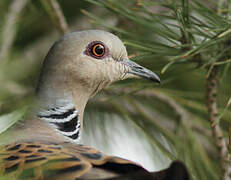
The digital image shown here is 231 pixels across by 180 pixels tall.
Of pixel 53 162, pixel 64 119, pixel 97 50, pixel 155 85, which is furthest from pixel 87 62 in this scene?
pixel 53 162

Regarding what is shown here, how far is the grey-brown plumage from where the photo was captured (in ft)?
6.51

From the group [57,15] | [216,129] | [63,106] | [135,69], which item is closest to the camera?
[216,129]

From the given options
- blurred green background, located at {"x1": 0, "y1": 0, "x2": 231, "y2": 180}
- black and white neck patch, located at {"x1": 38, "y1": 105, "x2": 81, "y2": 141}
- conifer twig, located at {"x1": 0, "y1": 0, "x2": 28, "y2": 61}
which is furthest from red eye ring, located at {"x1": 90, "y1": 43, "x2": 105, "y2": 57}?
conifer twig, located at {"x1": 0, "y1": 0, "x2": 28, "y2": 61}

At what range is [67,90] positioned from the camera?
266 cm

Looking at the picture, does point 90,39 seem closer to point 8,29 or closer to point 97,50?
point 97,50

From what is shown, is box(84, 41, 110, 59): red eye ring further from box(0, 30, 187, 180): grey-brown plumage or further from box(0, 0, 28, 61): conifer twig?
box(0, 0, 28, 61): conifer twig

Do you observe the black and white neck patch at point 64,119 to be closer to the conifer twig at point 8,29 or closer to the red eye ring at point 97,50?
the red eye ring at point 97,50

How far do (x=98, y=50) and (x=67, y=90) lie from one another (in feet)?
0.91

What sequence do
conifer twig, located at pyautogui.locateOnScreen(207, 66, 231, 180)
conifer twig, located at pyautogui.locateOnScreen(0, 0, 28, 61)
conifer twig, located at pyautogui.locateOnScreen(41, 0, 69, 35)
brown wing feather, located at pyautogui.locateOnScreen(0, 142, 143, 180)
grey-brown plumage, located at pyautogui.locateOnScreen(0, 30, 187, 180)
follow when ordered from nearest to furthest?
brown wing feather, located at pyautogui.locateOnScreen(0, 142, 143, 180) < grey-brown plumage, located at pyautogui.locateOnScreen(0, 30, 187, 180) < conifer twig, located at pyautogui.locateOnScreen(207, 66, 231, 180) < conifer twig, located at pyautogui.locateOnScreen(0, 0, 28, 61) < conifer twig, located at pyautogui.locateOnScreen(41, 0, 69, 35)

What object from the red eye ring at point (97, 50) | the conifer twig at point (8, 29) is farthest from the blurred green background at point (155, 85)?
the red eye ring at point (97, 50)

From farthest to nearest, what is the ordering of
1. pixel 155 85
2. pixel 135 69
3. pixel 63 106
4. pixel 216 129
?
pixel 155 85 < pixel 135 69 < pixel 63 106 < pixel 216 129

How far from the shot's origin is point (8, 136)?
2.10m

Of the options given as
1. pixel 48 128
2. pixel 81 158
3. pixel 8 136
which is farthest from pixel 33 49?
pixel 81 158

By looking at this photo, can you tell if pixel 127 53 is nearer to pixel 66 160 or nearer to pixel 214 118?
pixel 214 118
